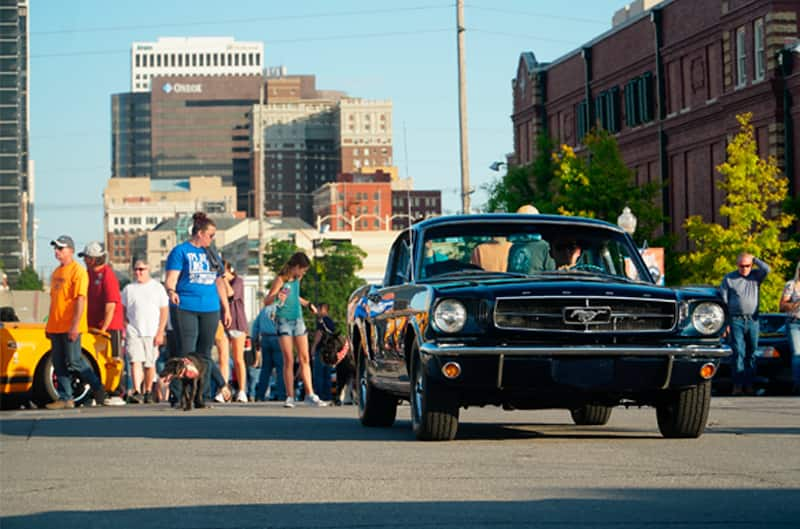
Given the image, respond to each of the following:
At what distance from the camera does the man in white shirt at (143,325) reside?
20.7 meters

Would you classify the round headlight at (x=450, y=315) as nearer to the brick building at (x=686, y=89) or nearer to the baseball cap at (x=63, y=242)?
the baseball cap at (x=63, y=242)

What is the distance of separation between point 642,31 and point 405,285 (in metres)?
59.0

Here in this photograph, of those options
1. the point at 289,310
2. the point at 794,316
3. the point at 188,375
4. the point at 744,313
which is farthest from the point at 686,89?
the point at 188,375

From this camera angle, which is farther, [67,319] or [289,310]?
[289,310]

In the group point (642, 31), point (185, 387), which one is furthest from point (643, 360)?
point (642, 31)

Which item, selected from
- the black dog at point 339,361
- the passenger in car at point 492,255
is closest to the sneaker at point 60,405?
the black dog at point 339,361

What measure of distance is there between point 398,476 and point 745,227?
44.0 m

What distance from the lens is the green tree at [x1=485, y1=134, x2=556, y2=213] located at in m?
65.2

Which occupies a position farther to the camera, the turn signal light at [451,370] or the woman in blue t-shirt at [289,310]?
the woman in blue t-shirt at [289,310]

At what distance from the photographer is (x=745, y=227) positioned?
169 ft

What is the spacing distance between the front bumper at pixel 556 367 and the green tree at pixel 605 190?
47674 millimetres

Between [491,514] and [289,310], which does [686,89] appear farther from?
[491,514]

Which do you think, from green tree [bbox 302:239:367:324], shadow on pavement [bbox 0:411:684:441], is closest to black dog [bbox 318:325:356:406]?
shadow on pavement [bbox 0:411:684:441]

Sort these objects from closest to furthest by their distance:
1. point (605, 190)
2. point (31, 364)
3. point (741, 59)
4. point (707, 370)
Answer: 1. point (707, 370)
2. point (31, 364)
3. point (605, 190)
4. point (741, 59)
